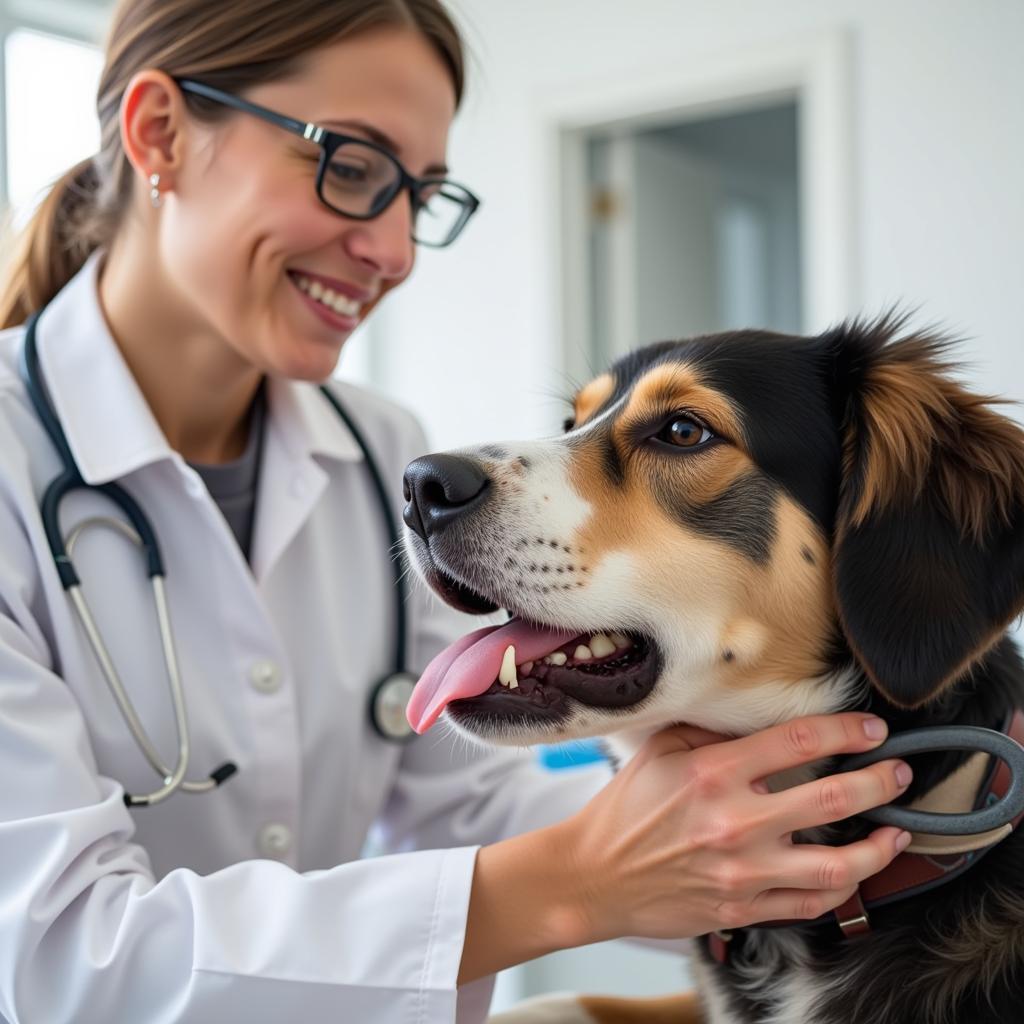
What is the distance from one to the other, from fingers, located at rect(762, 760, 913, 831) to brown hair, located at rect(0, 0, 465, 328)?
1.00m

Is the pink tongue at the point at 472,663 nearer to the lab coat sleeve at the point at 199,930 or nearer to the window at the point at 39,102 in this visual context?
the lab coat sleeve at the point at 199,930

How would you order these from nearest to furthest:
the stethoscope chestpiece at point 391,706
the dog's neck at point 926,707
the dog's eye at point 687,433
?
the dog's neck at point 926,707
the dog's eye at point 687,433
the stethoscope chestpiece at point 391,706

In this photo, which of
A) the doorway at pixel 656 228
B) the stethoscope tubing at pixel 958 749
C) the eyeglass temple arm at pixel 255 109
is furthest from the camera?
the doorway at pixel 656 228

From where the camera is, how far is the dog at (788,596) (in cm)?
100

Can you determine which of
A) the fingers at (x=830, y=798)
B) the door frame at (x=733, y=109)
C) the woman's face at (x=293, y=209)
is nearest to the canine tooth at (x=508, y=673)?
the fingers at (x=830, y=798)

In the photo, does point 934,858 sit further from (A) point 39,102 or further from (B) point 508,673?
(A) point 39,102

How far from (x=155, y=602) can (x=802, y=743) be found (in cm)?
75

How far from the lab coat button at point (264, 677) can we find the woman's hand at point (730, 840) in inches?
18.9

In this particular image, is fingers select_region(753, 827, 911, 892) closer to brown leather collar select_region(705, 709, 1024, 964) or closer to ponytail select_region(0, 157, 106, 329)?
brown leather collar select_region(705, 709, 1024, 964)

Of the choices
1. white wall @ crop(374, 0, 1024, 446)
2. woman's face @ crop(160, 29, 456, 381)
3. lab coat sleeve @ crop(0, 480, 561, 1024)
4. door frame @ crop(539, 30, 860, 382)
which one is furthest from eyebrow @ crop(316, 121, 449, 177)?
door frame @ crop(539, 30, 860, 382)

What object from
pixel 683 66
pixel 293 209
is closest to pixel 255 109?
pixel 293 209

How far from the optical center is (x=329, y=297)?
4.91ft

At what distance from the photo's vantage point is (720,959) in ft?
3.77

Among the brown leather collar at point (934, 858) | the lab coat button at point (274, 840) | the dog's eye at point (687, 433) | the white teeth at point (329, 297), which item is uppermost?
the white teeth at point (329, 297)
